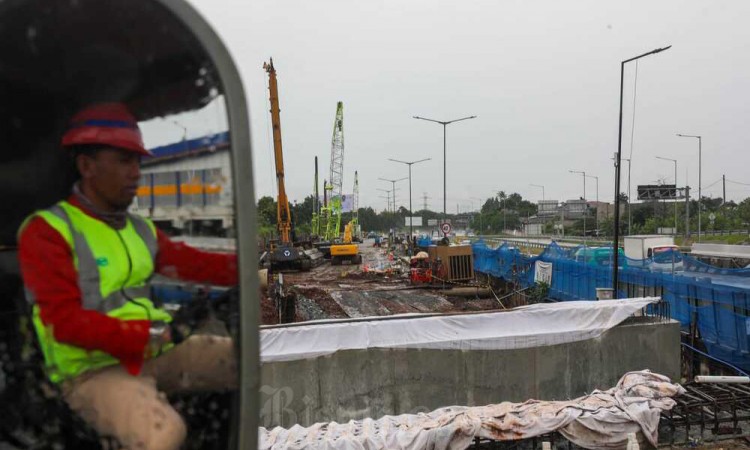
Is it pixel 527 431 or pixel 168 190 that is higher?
pixel 168 190

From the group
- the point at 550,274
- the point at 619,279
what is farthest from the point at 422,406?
the point at 550,274

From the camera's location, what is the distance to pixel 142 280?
148 centimetres

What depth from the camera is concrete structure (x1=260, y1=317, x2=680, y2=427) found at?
812 cm

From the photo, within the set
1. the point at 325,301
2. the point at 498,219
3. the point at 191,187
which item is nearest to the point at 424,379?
the point at 191,187

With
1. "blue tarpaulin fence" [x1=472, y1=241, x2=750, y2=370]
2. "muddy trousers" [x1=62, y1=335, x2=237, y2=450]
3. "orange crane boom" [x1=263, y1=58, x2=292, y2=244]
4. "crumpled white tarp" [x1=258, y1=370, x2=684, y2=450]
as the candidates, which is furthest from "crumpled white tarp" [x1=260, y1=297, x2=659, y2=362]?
"orange crane boom" [x1=263, y1=58, x2=292, y2=244]

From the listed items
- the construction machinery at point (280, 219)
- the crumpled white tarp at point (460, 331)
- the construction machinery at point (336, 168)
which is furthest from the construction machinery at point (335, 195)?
the crumpled white tarp at point (460, 331)

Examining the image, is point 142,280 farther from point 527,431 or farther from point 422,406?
point 422,406

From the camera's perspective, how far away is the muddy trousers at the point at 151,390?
54.1 inches

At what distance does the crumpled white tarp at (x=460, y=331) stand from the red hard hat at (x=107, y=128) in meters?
6.82

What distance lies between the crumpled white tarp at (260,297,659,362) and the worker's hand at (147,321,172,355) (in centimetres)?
675

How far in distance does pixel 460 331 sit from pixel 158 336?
26.5 feet

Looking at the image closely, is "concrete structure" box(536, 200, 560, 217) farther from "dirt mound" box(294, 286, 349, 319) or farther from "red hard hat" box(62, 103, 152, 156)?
"red hard hat" box(62, 103, 152, 156)

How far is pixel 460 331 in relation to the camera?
913 centimetres

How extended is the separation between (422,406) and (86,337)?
7704 millimetres
